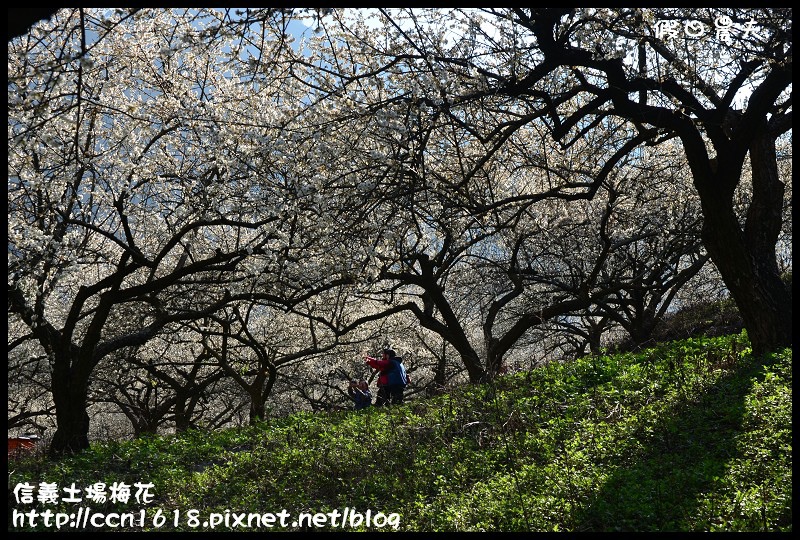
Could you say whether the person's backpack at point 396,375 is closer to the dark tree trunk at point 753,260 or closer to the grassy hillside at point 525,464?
the grassy hillside at point 525,464

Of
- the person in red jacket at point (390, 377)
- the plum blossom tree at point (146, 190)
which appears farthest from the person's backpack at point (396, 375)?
the plum blossom tree at point (146, 190)

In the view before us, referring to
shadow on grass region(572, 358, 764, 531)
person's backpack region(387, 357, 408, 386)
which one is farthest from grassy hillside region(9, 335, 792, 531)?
person's backpack region(387, 357, 408, 386)

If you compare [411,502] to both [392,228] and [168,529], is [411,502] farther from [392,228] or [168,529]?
[392,228]

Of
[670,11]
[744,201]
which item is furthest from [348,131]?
[744,201]

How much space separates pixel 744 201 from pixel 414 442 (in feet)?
38.8

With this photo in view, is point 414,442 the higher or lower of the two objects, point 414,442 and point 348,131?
the lower

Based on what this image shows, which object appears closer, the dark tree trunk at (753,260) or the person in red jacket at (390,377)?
the dark tree trunk at (753,260)

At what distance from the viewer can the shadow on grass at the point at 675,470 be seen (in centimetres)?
518

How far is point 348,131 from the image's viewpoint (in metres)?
8.58

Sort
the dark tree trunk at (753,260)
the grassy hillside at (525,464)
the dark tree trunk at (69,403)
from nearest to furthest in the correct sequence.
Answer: the grassy hillside at (525,464), the dark tree trunk at (753,260), the dark tree trunk at (69,403)

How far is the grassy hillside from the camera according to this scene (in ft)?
17.8

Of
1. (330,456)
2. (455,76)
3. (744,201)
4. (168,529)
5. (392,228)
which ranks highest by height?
(744,201)

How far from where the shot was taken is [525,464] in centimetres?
670

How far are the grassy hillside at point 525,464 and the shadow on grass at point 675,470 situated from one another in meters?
0.02
